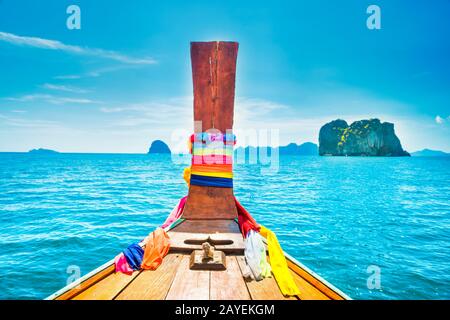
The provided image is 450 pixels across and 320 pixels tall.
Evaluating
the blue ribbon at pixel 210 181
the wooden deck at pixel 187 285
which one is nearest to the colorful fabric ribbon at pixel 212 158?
the blue ribbon at pixel 210 181

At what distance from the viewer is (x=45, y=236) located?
14.0 metres

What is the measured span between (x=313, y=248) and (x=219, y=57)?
10.2 meters

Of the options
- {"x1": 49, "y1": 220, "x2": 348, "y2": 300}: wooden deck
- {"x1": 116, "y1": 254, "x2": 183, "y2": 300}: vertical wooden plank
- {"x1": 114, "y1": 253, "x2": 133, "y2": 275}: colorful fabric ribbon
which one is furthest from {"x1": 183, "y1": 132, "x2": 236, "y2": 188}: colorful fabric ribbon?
{"x1": 114, "y1": 253, "x2": 133, "y2": 275}: colorful fabric ribbon

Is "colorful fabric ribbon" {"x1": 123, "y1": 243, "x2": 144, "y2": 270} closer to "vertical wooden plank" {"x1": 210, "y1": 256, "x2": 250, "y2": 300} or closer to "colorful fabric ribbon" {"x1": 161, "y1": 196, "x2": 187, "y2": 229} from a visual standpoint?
"vertical wooden plank" {"x1": 210, "y1": 256, "x2": 250, "y2": 300}

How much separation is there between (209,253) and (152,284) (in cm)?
87

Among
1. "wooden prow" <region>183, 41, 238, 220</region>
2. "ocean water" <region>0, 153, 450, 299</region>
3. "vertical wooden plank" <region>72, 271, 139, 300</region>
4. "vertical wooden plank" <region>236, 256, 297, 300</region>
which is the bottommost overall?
"ocean water" <region>0, 153, 450, 299</region>

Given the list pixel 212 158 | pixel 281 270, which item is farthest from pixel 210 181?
pixel 281 270

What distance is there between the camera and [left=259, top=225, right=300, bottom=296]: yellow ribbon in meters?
3.05

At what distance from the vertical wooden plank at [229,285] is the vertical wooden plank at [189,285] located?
9cm

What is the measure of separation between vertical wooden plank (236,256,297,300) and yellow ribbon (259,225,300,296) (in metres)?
0.06

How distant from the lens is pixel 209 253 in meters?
Answer: 3.72

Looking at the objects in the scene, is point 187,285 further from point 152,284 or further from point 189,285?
point 152,284
